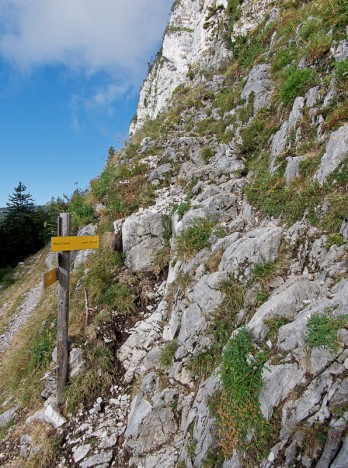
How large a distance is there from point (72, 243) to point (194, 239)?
10.5ft

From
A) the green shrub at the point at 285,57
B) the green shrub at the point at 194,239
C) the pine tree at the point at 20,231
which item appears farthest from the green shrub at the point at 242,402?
the pine tree at the point at 20,231

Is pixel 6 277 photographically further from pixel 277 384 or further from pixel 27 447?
pixel 277 384

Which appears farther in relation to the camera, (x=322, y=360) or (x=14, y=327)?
(x=14, y=327)

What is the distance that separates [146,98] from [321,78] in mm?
52144

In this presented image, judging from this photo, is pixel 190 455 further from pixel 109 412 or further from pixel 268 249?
pixel 268 249

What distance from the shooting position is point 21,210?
29.4m

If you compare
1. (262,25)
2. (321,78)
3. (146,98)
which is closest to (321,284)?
(321,78)

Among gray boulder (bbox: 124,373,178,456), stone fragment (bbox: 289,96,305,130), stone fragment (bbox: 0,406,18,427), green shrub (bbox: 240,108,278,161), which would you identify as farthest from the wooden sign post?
green shrub (bbox: 240,108,278,161)

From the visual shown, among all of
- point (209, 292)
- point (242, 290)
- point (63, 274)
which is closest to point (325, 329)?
point (242, 290)

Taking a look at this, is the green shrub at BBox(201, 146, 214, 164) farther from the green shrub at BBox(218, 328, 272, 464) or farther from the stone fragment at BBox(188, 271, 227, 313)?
the green shrub at BBox(218, 328, 272, 464)

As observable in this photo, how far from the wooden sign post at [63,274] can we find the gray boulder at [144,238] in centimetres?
253

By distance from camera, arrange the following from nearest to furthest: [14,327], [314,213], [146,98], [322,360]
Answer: [322,360] < [314,213] < [14,327] < [146,98]

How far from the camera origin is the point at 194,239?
7711mm

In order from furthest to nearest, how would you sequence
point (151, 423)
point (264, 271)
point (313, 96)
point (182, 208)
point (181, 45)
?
point (181, 45) < point (182, 208) < point (313, 96) < point (264, 271) < point (151, 423)
